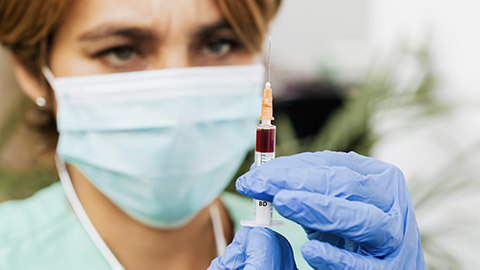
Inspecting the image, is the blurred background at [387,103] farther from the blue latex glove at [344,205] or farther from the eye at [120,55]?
the blue latex glove at [344,205]

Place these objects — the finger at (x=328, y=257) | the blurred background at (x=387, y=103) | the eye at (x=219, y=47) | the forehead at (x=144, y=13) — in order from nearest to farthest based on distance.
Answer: the finger at (x=328, y=257), the forehead at (x=144, y=13), the eye at (x=219, y=47), the blurred background at (x=387, y=103)

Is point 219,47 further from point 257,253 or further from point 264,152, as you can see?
point 257,253

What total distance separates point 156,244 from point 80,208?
8.6 inches

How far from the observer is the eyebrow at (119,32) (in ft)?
3.59

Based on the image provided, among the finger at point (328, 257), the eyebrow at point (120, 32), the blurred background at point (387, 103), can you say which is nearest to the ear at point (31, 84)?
the eyebrow at point (120, 32)

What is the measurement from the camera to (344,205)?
2.42ft

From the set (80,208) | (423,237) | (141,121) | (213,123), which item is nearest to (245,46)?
(213,123)

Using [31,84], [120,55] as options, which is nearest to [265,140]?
[120,55]

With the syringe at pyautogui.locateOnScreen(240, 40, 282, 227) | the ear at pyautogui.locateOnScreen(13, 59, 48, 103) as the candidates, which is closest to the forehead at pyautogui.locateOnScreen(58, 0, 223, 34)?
the ear at pyautogui.locateOnScreen(13, 59, 48, 103)

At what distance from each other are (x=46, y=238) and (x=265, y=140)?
2.45 feet

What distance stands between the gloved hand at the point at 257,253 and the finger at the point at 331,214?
0.26 ft

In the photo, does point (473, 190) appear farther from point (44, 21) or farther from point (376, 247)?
point (44, 21)

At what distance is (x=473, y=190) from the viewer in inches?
70.7

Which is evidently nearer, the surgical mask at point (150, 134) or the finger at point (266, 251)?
the finger at point (266, 251)
